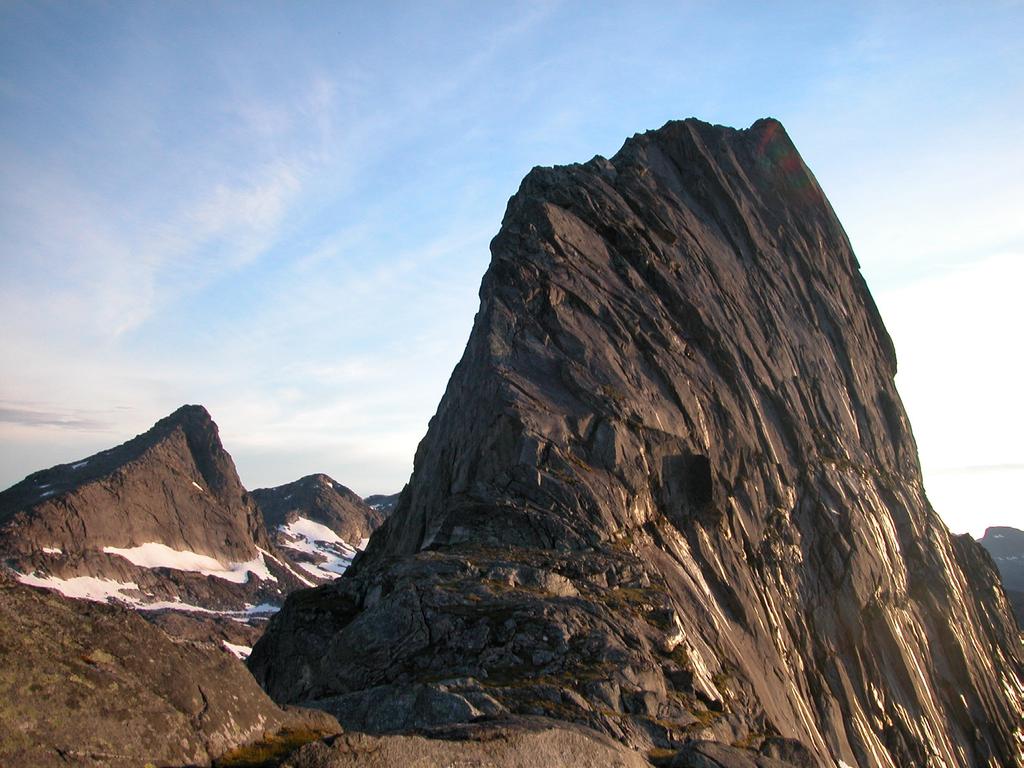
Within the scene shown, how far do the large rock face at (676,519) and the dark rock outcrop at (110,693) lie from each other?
6.93m

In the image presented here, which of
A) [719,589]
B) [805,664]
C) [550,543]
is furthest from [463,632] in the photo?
[805,664]

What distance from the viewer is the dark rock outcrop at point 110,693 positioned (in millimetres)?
9617

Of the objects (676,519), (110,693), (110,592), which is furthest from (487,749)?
(110,592)

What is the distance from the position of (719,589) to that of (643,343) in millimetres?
16272

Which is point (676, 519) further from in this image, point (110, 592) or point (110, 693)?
point (110, 592)

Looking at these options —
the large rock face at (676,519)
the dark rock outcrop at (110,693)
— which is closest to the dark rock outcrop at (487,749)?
the dark rock outcrop at (110,693)

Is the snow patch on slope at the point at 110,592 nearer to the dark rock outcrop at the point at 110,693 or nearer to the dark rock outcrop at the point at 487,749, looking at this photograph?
the dark rock outcrop at the point at 487,749

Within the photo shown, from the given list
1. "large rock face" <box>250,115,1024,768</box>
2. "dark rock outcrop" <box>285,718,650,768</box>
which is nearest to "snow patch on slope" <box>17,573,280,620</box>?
"large rock face" <box>250,115,1024,768</box>

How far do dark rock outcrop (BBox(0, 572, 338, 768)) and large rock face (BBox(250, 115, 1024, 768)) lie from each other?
693cm

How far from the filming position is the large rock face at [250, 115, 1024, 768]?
25.5 meters

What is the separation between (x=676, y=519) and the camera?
43938 mm

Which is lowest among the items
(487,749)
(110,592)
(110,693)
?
(110,592)

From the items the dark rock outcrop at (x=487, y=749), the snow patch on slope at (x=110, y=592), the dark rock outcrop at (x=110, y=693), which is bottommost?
the snow patch on slope at (x=110, y=592)

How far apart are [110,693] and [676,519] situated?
3613 centimetres
